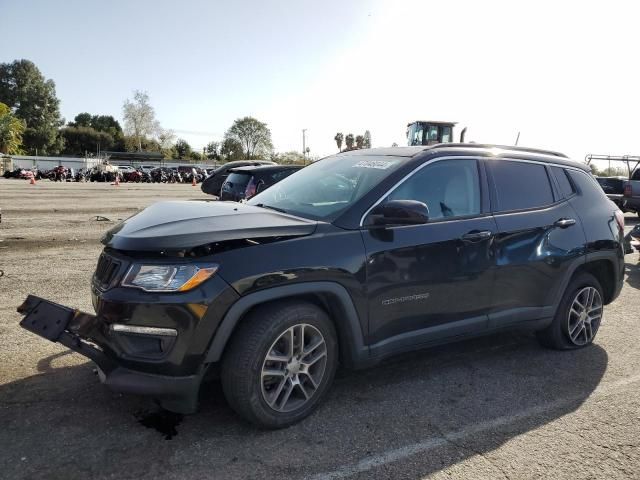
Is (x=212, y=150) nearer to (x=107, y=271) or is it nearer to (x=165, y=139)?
(x=165, y=139)

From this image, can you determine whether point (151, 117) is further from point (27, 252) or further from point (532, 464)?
point (532, 464)

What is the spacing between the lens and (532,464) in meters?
2.78

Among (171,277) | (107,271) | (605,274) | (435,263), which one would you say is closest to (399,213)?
(435,263)

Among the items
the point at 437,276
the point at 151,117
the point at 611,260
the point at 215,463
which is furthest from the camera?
the point at 151,117

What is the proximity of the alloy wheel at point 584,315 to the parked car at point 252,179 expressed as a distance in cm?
858

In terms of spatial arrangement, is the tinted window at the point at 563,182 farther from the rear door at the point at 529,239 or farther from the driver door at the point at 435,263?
the driver door at the point at 435,263

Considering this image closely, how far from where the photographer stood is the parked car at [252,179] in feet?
40.1

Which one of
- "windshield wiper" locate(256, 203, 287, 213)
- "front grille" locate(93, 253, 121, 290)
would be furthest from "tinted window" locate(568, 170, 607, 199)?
"front grille" locate(93, 253, 121, 290)

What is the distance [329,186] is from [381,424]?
1783 millimetres

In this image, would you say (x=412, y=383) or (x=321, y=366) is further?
(x=412, y=383)

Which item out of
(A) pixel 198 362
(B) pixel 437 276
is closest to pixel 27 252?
(A) pixel 198 362

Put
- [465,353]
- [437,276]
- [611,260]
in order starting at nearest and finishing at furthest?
[437,276], [465,353], [611,260]

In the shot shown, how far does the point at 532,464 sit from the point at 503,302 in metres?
1.42

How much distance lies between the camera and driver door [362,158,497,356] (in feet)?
10.8
